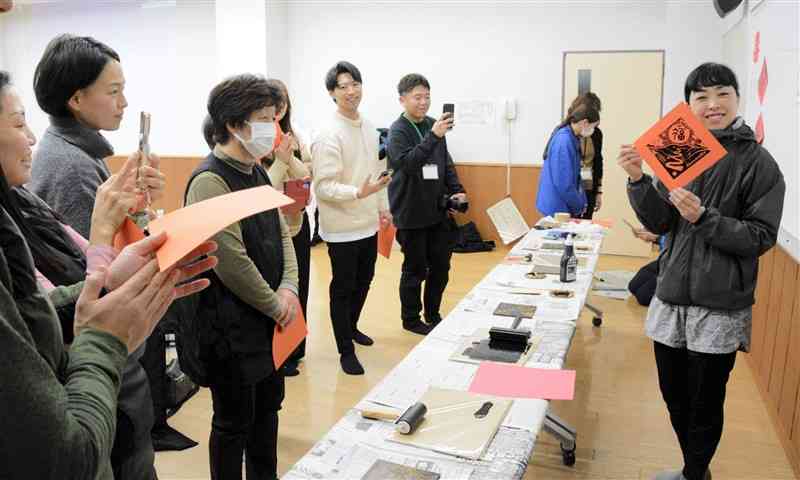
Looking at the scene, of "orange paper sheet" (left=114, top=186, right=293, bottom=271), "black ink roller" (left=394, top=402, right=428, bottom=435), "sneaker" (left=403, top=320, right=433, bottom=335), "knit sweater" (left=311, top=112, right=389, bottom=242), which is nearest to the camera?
"orange paper sheet" (left=114, top=186, right=293, bottom=271)

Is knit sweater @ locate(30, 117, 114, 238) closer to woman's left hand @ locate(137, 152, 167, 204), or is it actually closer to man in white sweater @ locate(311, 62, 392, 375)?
woman's left hand @ locate(137, 152, 167, 204)

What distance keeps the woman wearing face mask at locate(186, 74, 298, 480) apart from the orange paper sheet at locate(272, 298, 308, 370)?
0.02m

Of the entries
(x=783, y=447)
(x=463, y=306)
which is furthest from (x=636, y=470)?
(x=463, y=306)

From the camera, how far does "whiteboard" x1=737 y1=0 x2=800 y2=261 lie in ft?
9.05

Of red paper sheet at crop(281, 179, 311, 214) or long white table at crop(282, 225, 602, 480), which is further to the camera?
red paper sheet at crop(281, 179, 311, 214)

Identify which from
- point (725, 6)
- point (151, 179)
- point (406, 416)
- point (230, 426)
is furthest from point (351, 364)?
point (725, 6)

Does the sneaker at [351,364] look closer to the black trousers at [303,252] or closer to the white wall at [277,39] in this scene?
the black trousers at [303,252]

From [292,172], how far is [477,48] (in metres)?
4.25

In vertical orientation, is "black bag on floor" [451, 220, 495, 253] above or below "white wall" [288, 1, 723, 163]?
below

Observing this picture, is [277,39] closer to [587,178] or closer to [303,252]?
[587,178]

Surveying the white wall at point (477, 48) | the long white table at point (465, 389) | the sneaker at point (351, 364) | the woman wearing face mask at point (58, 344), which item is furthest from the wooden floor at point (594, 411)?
the white wall at point (477, 48)

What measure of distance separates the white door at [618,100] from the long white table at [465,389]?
12.6ft

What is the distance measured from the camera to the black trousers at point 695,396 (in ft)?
6.94

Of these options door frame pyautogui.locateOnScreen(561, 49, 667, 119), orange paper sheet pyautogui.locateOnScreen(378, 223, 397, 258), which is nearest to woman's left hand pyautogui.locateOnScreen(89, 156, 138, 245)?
orange paper sheet pyautogui.locateOnScreen(378, 223, 397, 258)
